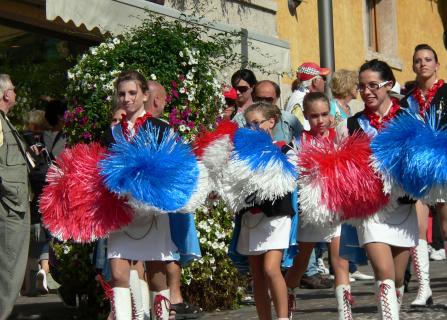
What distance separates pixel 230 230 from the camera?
32.4 ft

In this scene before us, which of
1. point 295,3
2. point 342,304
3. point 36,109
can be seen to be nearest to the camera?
point 342,304

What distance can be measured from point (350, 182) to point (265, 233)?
0.87 m

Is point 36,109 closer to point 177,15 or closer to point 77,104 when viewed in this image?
point 177,15

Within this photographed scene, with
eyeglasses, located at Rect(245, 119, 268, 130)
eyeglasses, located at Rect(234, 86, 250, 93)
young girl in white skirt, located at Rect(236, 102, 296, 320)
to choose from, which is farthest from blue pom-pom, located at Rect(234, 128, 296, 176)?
eyeglasses, located at Rect(234, 86, 250, 93)

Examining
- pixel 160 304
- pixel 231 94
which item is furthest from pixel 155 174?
pixel 231 94

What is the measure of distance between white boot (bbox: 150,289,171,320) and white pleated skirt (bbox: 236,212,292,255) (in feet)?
2.06

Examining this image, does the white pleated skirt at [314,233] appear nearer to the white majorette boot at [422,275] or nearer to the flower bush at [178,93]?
the white majorette boot at [422,275]

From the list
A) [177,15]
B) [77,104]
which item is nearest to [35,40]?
[177,15]

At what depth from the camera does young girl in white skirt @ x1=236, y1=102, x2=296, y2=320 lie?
7.52 meters

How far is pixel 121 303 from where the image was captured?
741 centimetres

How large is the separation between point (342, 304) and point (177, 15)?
422 cm

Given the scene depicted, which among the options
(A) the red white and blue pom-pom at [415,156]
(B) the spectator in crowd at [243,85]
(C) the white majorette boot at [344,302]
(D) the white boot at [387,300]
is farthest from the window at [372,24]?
(D) the white boot at [387,300]

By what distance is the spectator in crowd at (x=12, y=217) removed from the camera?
8711 millimetres

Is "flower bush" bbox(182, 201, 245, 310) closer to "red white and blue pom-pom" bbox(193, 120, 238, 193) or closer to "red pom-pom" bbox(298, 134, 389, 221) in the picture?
"red white and blue pom-pom" bbox(193, 120, 238, 193)
